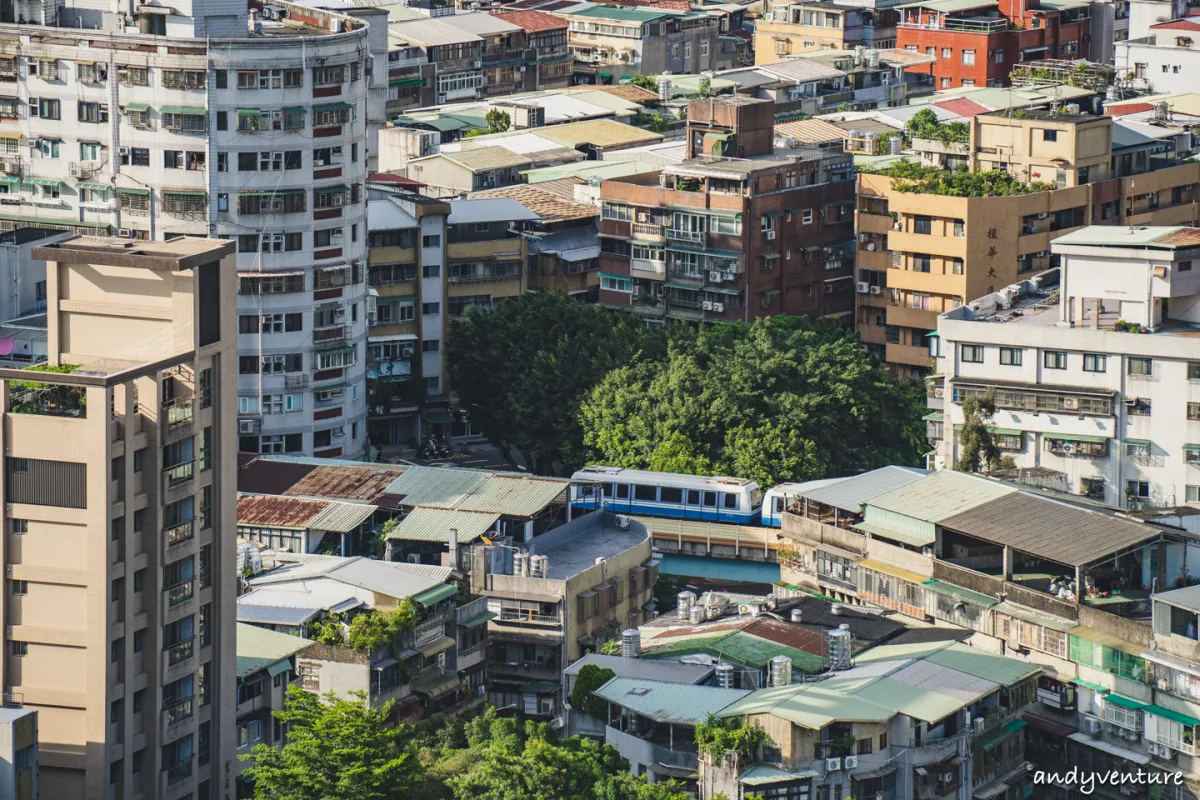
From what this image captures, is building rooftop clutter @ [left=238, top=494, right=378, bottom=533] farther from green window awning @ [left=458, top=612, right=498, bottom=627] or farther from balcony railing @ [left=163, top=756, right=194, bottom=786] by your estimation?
balcony railing @ [left=163, top=756, right=194, bottom=786]

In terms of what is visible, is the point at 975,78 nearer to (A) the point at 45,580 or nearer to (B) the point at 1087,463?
(B) the point at 1087,463

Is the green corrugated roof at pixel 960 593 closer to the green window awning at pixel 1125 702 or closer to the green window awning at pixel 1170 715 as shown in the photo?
the green window awning at pixel 1125 702

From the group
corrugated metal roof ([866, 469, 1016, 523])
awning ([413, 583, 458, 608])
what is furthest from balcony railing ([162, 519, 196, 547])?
corrugated metal roof ([866, 469, 1016, 523])

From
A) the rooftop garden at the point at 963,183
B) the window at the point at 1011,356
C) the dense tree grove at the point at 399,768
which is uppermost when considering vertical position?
the rooftop garden at the point at 963,183

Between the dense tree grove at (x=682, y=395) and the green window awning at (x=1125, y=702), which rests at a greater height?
the dense tree grove at (x=682, y=395)

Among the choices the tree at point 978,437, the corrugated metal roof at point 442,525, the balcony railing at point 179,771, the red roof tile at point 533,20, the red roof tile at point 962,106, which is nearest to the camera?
the balcony railing at point 179,771

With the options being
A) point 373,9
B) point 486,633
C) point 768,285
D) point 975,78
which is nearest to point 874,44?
point 975,78

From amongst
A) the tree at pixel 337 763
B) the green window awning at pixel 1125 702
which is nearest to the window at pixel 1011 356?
the green window awning at pixel 1125 702
